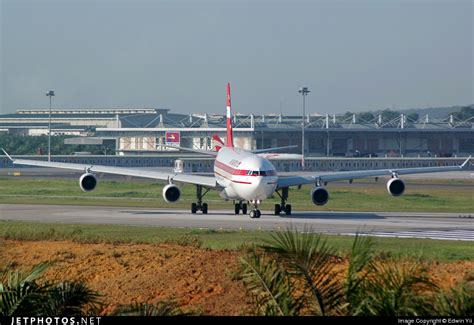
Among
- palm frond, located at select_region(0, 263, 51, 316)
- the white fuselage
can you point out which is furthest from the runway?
palm frond, located at select_region(0, 263, 51, 316)

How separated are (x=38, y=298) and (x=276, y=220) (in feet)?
123

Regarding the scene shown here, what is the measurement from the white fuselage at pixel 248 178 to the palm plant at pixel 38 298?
122 ft

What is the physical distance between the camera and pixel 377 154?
6870 inches

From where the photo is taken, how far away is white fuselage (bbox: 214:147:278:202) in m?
54.3

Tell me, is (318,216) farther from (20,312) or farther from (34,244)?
(20,312)

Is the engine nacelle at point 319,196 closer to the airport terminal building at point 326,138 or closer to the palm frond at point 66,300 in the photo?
the palm frond at point 66,300

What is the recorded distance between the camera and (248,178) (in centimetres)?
5453

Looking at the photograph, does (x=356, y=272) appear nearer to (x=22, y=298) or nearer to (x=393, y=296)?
(x=393, y=296)

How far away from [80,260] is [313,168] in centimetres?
10207

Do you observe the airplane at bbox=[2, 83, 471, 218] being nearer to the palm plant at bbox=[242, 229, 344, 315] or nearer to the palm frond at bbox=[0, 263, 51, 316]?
the palm frond at bbox=[0, 263, 51, 316]

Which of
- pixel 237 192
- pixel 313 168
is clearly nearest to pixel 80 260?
pixel 237 192

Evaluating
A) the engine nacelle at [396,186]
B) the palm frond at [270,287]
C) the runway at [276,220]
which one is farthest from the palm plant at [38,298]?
the engine nacelle at [396,186]

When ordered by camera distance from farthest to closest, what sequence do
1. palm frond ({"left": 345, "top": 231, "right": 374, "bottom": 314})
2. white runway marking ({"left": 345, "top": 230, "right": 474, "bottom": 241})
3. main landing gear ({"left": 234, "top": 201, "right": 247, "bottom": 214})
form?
main landing gear ({"left": 234, "top": 201, "right": 247, "bottom": 214}) < white runway marking ({"left": 345, "top": 230, "right": 474, "bottom": 241}) < palm frond ({"left": 345, "top": 231, "right": 374, "bottom": 314})

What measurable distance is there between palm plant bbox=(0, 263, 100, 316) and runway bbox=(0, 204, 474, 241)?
28418mm
